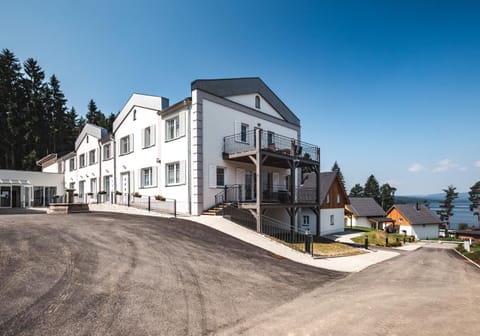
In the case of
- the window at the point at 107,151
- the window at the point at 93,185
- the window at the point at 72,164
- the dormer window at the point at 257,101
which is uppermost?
the dormer window at the point at 257,101

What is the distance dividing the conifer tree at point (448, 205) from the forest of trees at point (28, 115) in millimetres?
90512

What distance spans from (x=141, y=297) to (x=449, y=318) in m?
6.10

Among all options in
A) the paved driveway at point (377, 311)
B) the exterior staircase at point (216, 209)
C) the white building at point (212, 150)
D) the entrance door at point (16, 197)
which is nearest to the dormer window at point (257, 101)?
the white building at point (212, 150)

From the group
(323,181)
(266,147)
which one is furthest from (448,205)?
(266,147)

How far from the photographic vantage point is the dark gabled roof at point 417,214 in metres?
43.1

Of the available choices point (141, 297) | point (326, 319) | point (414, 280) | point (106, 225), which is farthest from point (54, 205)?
point (414, 280)

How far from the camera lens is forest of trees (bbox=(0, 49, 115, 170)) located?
137 feet

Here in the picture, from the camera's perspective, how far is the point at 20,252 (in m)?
7.40

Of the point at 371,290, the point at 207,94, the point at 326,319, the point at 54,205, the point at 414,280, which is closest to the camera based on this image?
the point at 326,319

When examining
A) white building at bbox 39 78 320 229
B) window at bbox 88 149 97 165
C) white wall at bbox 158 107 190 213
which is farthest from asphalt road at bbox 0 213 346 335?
window at bbox 88 149 97 165

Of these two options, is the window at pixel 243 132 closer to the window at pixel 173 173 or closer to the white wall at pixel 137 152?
the window at pixel 173 173

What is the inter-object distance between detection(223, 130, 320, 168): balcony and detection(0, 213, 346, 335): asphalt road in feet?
23.1

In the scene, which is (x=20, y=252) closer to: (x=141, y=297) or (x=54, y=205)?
(x=141, y=297)

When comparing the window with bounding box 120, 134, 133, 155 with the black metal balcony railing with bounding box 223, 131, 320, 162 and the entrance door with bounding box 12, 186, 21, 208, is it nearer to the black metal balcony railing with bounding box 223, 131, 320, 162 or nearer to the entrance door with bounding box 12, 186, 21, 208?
the black metal balcony railing with bounding box 223, 131, 320, 162
